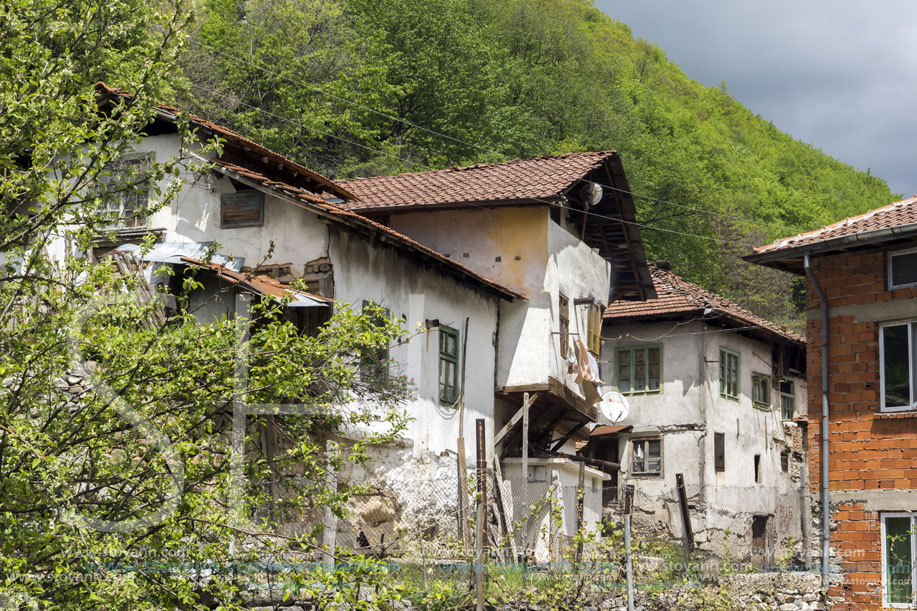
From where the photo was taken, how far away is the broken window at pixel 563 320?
23217 millimetres

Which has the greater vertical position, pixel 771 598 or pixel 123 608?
pixel 123 608

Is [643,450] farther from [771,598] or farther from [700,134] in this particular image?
[700,134]

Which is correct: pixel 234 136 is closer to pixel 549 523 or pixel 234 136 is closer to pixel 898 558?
pixel 549 523

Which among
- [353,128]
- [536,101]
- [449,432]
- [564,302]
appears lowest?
[449,432]

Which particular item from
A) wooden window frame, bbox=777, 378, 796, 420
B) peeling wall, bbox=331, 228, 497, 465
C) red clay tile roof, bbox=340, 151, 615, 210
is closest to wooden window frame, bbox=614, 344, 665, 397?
wooden window frame, bbox=777, 378, 796, 420

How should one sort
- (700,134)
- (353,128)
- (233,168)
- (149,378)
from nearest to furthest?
(149,378) → (233,168) → (353,128) → (700,134)

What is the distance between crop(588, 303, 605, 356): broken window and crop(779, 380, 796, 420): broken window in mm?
10327

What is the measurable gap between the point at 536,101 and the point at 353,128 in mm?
14173

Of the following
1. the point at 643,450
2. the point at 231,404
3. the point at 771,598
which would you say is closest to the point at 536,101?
the point at 643,450

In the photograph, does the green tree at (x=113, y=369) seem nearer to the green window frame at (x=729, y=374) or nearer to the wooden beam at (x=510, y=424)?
the wooden beam at (x=510, y=424)

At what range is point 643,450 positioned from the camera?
30.3m

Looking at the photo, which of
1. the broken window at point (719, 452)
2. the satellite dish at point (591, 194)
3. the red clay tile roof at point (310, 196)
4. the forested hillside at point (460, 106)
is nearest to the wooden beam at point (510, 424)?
the red clay tile roof at point (310, 196)

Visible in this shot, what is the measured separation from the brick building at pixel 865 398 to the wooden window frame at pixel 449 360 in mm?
5951

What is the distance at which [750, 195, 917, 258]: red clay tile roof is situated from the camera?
16641mm
